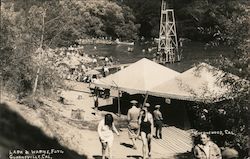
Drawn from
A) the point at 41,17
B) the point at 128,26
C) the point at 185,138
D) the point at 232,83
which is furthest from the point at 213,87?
the point at 128,26

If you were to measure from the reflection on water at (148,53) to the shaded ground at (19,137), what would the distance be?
8.91 m

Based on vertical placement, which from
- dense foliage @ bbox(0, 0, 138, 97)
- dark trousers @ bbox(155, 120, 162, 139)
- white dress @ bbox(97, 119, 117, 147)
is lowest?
dark trousers @ bbox(155, 120, 162, 139)

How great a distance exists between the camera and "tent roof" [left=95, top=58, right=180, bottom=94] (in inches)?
281

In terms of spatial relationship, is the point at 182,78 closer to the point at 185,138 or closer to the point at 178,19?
the point at 185,138

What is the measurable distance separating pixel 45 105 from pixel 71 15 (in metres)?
1.38

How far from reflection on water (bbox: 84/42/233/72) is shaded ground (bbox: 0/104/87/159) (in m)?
8.91

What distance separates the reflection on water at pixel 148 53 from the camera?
13.9m

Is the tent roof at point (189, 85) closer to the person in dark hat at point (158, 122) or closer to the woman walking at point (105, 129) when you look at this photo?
the person in dark hat at point (158, 122)

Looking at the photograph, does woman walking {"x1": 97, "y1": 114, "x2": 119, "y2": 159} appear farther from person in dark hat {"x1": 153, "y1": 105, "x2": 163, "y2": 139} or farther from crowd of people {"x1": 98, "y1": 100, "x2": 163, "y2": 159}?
person in dark hat {"x1": 153, "y1": 105, "x2": 163, "y2": 139}

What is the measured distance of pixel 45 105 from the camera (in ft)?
19.5

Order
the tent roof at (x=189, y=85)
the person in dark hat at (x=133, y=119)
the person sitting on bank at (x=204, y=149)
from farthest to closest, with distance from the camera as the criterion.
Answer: the tent roof at (x=189, y=85), the person in dark hat at (x=133, y=119), the person sitting on bank at (x=204, y=149)

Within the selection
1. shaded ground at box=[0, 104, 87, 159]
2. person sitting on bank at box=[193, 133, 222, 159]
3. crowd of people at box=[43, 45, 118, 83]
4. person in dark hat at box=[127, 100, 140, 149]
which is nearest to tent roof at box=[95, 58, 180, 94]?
crowd of people at box=[43, 45, 118, 83]

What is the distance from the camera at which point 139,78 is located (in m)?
7.25

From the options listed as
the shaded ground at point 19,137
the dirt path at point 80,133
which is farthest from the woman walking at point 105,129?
the dirt path at point 80,133
